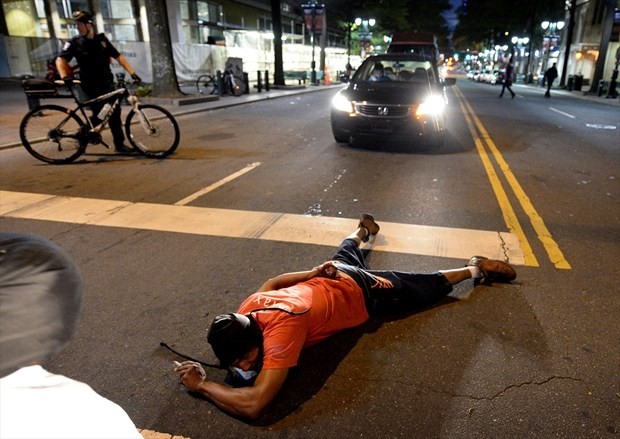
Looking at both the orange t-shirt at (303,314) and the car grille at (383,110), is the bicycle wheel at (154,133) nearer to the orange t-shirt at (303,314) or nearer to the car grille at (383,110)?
the car grille at (383,110)

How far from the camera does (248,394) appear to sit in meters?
2.11

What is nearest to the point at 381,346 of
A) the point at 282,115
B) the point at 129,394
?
the point at 129,394

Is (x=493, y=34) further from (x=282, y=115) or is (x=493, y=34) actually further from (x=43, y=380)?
(x=43, y=380)

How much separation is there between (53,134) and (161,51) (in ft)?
30.8

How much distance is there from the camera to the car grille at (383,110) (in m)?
7.76

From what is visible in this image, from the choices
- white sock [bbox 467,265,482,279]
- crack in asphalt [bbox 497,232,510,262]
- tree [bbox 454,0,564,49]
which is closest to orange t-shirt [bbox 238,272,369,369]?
white sock [bbox 467,265,482,279]

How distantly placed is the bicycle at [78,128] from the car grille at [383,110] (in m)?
3.30

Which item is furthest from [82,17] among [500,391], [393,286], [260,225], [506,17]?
[506,17]

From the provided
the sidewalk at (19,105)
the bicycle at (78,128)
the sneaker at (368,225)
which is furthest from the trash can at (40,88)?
the sneaker at (368,225)

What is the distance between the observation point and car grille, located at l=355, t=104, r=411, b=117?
25.5ft

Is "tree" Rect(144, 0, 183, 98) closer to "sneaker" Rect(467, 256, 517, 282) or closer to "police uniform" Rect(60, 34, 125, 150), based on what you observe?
"police uniform" Rect(60, 34, 125, 150)

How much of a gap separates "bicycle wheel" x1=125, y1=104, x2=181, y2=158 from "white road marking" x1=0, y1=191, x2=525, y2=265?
2.47 m

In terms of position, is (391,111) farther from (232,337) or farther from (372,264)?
(232,337)

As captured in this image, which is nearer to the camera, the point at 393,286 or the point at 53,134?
the point at 393,286
